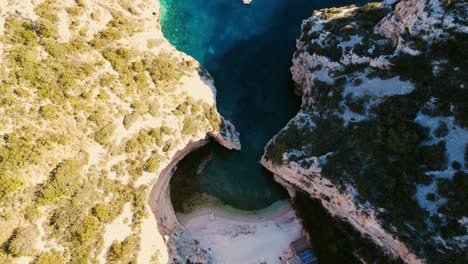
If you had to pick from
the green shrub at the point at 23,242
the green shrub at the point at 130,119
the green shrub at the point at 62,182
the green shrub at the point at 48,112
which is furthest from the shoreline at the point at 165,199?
the green shrub at the point at 48,112

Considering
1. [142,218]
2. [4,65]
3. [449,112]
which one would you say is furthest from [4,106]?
[449,112]

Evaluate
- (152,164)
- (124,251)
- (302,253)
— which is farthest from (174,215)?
(302,253)

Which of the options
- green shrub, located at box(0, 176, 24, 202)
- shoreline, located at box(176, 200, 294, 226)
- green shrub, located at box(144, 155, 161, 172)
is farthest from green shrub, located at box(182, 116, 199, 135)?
green shrub, located at box(0, 176, 24, 202)

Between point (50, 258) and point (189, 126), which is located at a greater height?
point (189, 126)

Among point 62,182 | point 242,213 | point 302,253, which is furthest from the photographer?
point 242,213

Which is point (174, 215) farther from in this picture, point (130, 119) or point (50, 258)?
point (50, 258)

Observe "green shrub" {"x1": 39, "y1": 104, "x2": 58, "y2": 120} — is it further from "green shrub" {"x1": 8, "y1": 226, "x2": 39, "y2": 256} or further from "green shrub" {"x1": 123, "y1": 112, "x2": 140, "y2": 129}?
"green shrub" {"x1": 8, "y1": 226, "x2": 39, "y2": 256}

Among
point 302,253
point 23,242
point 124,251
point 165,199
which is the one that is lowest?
point 165,199

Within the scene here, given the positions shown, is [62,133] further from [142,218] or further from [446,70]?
[446,70]
